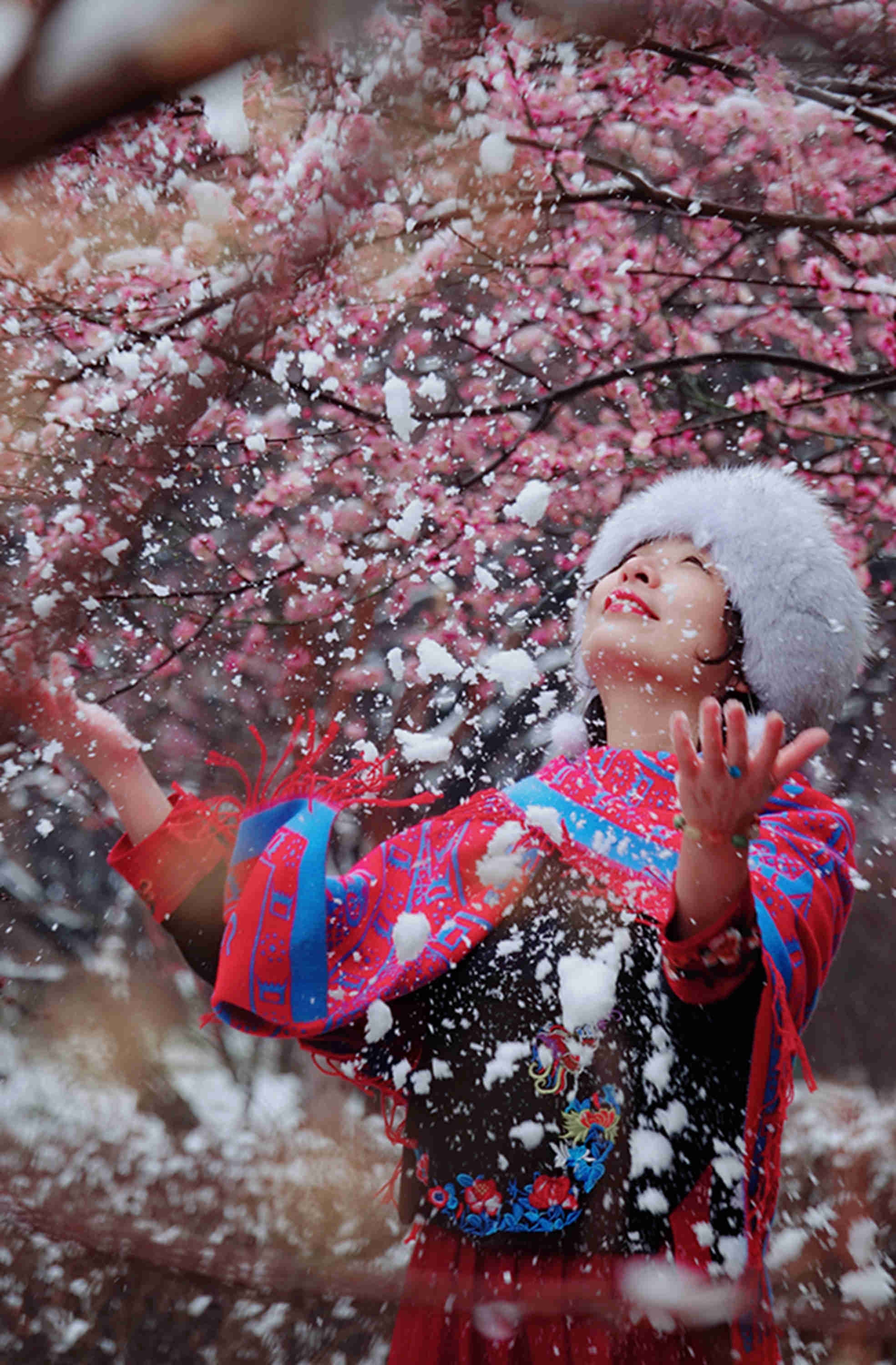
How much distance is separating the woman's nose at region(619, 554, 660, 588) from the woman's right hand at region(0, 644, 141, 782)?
37 cm

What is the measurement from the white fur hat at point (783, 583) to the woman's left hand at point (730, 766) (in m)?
0.19

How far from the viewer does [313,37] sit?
2.27 ft

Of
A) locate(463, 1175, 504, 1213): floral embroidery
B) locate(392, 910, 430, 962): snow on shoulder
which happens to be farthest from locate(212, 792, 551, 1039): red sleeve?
locate(463, 1175, 504, 1213): floral embroidery

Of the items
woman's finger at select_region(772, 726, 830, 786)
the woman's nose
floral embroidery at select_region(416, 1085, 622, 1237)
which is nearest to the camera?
woman's finger at select_region(772, 726, 830, 786)

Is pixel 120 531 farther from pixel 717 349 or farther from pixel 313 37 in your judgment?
pixel 717 349

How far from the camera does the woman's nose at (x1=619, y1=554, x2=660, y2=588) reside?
1.99 ft

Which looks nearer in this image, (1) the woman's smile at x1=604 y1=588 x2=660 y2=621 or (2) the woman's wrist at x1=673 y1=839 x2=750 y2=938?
(2) the woman's wrist at x1=673 y1=839 x2=750 y2=938

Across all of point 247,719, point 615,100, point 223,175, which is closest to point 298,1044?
point 247,719

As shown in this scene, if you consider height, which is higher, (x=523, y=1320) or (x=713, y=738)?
(x=713, y=738)

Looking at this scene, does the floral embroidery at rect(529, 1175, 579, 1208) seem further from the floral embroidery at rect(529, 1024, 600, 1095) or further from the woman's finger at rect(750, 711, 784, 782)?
the woman's finger at rect(750, 711, 784, 782)

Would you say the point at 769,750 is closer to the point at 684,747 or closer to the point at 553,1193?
the point at 684,747

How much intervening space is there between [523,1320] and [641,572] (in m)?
0.48

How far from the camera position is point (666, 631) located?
1.94 ft

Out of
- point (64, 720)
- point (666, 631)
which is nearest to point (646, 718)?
point (666, 631)
